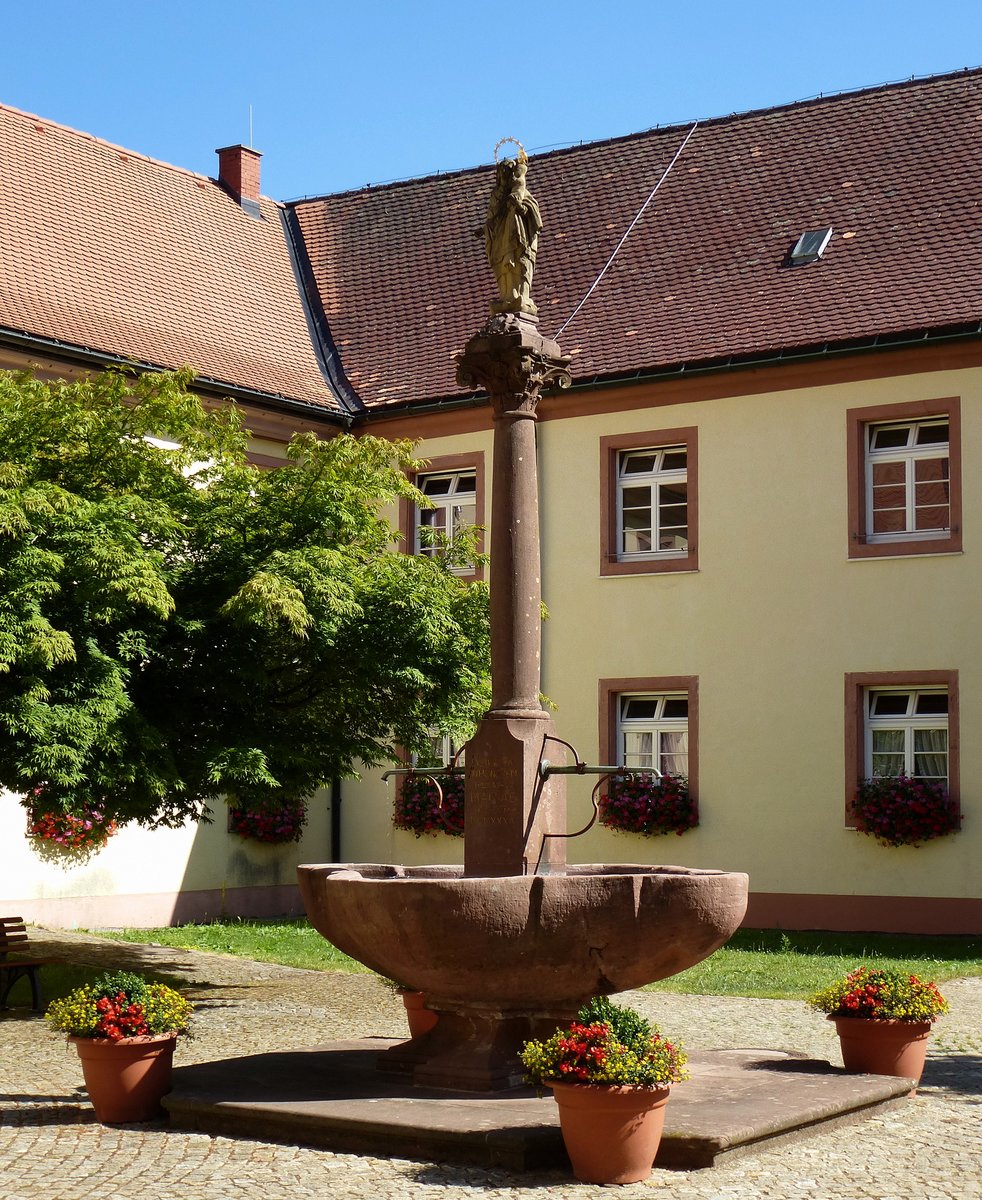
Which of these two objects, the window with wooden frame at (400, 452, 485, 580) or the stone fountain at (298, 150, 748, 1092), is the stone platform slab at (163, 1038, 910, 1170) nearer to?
the stone fountain at (298, 150, 748, 1092)

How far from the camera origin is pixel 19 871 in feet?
58.2

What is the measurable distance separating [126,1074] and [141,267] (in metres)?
14.8

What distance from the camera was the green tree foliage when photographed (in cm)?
1116

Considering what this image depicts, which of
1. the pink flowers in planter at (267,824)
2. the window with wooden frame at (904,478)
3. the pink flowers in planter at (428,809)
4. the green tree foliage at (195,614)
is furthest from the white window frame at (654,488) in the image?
the green tree foliage at (195,614)

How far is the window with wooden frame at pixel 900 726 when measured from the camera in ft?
59.0

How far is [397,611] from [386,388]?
9327 mm

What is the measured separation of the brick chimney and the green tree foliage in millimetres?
12163

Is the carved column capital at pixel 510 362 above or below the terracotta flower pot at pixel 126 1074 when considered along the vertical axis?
above

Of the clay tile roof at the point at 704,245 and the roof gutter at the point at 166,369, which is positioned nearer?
the roof gutter at the point at 166,369

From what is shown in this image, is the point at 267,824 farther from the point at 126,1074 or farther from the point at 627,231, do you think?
the point at 126,1074

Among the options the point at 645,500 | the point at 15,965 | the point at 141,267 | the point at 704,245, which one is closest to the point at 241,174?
the point at 141,267

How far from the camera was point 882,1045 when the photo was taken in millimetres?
9055

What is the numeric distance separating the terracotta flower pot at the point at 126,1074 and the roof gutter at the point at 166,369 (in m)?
9.17

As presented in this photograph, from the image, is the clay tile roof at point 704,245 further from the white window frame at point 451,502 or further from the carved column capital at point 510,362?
the carved column capital at point 510,362
